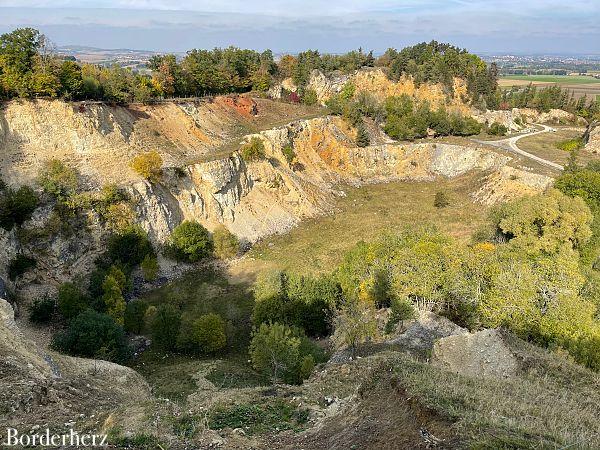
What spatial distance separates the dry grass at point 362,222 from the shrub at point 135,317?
9677 mm

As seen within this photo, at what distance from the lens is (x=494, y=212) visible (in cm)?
3812

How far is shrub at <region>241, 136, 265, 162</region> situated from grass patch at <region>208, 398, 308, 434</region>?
38047 mm

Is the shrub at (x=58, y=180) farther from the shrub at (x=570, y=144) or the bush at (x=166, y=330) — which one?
the shrub at (x=570, y=144)

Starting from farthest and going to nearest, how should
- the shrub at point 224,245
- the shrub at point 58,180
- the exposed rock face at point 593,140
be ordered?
the exposed rock face at point 593,140, the shrub at point 224,245, the shrub at point 58,180

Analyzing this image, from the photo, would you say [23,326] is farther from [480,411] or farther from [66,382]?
[480,411]

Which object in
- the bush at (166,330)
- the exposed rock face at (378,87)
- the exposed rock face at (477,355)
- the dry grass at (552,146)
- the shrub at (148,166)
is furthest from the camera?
the exposed rock face at (378,87)

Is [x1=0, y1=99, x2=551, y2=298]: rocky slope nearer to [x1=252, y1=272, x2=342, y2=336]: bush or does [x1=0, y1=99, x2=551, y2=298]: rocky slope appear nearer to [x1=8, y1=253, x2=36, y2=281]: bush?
[x1=8, y1=253, x2=36, y2=281]: bush

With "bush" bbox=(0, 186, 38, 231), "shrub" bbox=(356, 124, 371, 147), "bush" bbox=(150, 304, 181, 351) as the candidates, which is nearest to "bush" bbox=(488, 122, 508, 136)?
"shrub" bbox=(356, 124, 371, 147)

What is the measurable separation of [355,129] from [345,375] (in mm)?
52035

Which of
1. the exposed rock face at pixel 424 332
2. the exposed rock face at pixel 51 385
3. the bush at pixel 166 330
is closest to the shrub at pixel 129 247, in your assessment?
the bush at pixel 166 330

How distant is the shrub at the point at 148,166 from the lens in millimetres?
40250

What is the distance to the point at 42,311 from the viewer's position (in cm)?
2927

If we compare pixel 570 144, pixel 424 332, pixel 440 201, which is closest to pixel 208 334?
pixel 424 332

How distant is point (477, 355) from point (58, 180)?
107 ft
